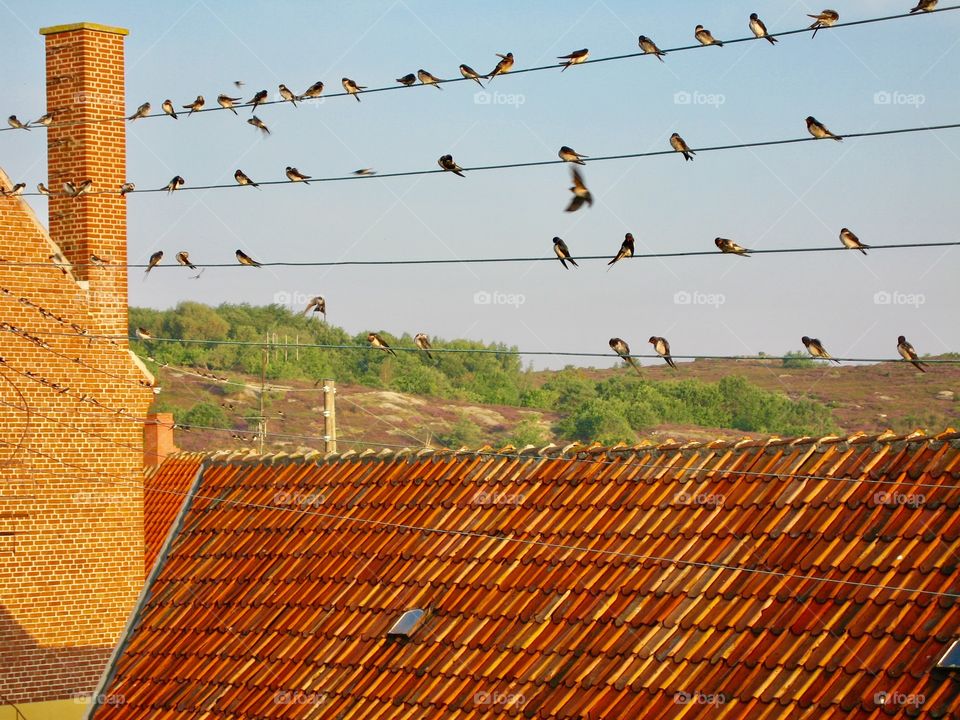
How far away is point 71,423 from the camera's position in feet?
63.2

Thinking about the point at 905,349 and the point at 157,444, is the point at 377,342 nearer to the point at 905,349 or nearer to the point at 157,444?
the point at 905,349

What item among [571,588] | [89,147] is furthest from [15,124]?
[571,588]

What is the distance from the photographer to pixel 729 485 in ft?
46.8

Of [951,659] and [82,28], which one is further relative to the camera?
[82,28]

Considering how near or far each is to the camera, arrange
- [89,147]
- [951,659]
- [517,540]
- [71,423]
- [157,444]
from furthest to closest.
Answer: [157,444]
[89,147]
[71,423]
[517,540]
[951,659]

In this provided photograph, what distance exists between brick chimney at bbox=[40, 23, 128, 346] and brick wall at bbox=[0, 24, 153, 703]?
0.02m

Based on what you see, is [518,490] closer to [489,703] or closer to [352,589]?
[352,589]

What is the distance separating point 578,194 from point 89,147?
412 inches

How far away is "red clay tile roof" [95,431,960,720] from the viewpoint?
12070 millimetres

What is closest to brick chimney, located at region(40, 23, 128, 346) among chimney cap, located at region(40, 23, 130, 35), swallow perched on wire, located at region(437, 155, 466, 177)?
chimney cap, located at region(40, 23, 130, 35)

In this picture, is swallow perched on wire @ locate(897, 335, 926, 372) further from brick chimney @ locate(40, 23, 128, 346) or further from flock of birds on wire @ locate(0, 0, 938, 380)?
brick chimney @ locate(40, 23, 128, 346)

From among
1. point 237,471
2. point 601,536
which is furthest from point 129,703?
point 601,536

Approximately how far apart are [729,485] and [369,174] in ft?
14.4

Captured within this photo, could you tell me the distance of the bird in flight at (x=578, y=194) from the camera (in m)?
11.3
